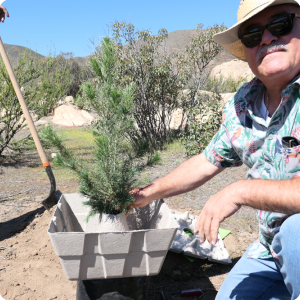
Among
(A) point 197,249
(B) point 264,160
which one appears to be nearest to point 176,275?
(A) point 197,249

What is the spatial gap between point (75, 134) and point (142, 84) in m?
2.73

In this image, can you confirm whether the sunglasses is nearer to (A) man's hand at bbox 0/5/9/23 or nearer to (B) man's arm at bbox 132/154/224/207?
(B) man's arm at bbox 132/154/224/207

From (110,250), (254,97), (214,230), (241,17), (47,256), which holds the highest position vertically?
(241,17)

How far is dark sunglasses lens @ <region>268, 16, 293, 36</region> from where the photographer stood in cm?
135

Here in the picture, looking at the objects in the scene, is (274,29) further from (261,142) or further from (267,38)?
(261,142)

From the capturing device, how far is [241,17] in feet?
5.06

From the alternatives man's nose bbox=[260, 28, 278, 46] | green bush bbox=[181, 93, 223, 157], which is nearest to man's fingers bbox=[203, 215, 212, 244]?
man's nose bbox=[260, 28, 278, 46]

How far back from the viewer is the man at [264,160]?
1.15 meters

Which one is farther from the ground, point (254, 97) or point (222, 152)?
point (254, 97)

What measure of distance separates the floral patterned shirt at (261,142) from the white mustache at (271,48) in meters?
0.17

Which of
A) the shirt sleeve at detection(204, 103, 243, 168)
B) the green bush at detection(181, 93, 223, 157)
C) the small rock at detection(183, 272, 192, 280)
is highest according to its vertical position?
the shirt sleeve at detection(204, 103, 243, 168)

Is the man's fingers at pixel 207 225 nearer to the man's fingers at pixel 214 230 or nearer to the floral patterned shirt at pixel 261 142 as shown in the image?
the man's fingers at pixel 214 230

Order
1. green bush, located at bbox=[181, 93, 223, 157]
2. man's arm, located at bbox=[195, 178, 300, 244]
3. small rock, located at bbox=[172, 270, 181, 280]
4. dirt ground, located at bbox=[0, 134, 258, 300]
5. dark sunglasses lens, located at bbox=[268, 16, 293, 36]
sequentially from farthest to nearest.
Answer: green bush, located at bbox=[181, 93, 223, 157], small rock, located at bbox=[172, 270, 181, 280], dirt ground, located at bbox=[0, 134, 258, 300], dark sunglasses lens, located at bbox=[268, 16, 293, 36], man's arm, located at bbox=[195, 178, 300, 244]

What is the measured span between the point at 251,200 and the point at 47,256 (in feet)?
A: 6.14
